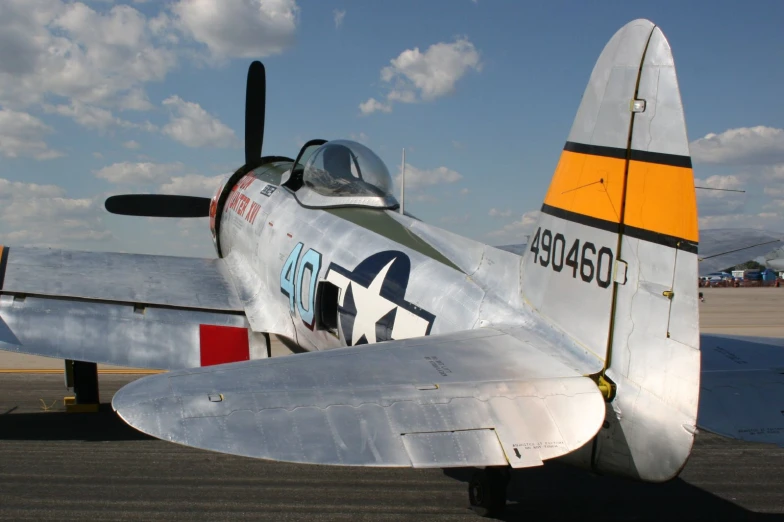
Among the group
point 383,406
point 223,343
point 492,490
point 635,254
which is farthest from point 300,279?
point 635,254

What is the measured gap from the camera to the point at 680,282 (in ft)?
10.9

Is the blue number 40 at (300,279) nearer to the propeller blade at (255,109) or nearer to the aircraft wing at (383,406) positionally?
the aircraft wing at (383,406)

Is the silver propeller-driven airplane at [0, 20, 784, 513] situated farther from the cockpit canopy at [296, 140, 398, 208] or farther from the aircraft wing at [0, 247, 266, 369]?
the aircraft wing at [0, 247, 266, 369]

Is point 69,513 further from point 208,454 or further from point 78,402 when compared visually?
point 78,402

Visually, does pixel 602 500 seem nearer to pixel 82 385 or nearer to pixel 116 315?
pixel 116 315

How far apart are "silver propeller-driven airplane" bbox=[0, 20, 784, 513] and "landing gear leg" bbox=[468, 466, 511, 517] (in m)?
0.01

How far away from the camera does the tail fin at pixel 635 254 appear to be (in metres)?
3.29

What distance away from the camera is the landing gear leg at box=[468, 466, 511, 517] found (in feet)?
15.0

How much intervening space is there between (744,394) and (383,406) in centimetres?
220

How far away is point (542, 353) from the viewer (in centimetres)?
378

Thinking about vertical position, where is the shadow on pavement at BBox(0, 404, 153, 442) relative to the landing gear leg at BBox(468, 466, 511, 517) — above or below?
below

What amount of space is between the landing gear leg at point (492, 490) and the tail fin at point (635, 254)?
3.65 feet

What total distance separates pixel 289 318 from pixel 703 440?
5.04 meters

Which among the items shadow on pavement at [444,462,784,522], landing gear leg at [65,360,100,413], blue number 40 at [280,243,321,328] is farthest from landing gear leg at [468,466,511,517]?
landing gear leg at [65,360,100,413]
